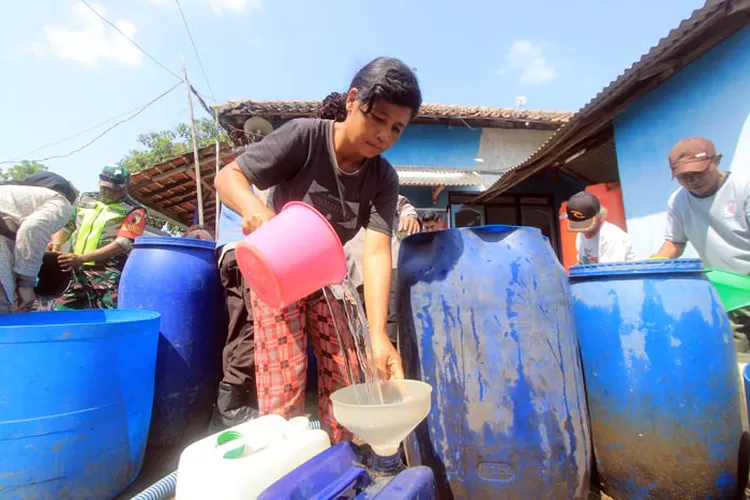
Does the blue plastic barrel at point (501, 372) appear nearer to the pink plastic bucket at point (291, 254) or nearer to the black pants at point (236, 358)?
the pink plastic bucket at point (291, 254)

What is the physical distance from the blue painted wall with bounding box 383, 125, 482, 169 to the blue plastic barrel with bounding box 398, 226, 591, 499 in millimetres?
6537

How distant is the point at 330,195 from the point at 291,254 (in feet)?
1.78

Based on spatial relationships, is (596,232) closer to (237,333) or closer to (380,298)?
(380,298)

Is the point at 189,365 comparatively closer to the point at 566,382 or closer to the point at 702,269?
the point at 566,382

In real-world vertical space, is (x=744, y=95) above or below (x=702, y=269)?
above

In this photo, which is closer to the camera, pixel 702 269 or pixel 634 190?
pixel 702 269

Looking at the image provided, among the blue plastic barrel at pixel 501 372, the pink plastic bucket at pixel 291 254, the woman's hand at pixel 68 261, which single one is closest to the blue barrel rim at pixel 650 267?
the blue plastic barrel at pixel 501 372

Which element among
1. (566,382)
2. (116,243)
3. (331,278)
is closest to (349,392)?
(331,278)

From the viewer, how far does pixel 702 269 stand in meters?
1.32

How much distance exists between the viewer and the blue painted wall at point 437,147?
297 inches

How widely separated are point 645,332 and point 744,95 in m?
3.36

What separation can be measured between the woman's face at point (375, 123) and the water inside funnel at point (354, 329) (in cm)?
48

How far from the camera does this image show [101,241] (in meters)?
3.19

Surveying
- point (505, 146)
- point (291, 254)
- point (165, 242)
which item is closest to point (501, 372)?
point (291, 254)
